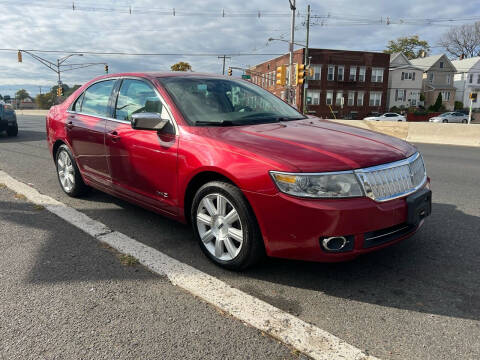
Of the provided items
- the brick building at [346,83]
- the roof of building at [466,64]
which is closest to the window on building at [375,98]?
the brick building at [346,83]

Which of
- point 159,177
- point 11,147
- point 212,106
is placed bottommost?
point 11,147

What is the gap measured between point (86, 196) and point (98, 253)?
2076mm

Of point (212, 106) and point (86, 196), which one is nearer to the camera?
point (212, 106)

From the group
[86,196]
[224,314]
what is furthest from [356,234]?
[86,196]

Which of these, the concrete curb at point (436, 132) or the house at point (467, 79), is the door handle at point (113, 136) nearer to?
the concrete curb at point (436, 132)

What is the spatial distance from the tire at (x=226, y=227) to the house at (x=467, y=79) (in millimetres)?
68966

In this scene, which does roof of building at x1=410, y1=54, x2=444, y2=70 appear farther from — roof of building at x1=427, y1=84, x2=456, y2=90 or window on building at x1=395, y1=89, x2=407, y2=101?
window on building at x1=395, y1=89, x2=407, y2=101

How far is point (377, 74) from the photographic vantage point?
52.2 metres

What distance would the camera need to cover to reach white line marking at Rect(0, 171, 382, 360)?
212 centimetres

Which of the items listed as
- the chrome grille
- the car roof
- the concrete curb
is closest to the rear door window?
the car roof

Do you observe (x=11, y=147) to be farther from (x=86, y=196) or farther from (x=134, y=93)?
(x=134, y=93)

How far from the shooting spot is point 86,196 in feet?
17.2

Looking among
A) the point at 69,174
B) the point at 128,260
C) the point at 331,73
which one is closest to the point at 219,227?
the point at 128,260

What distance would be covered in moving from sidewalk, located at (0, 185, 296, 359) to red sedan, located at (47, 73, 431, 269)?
0.64m
